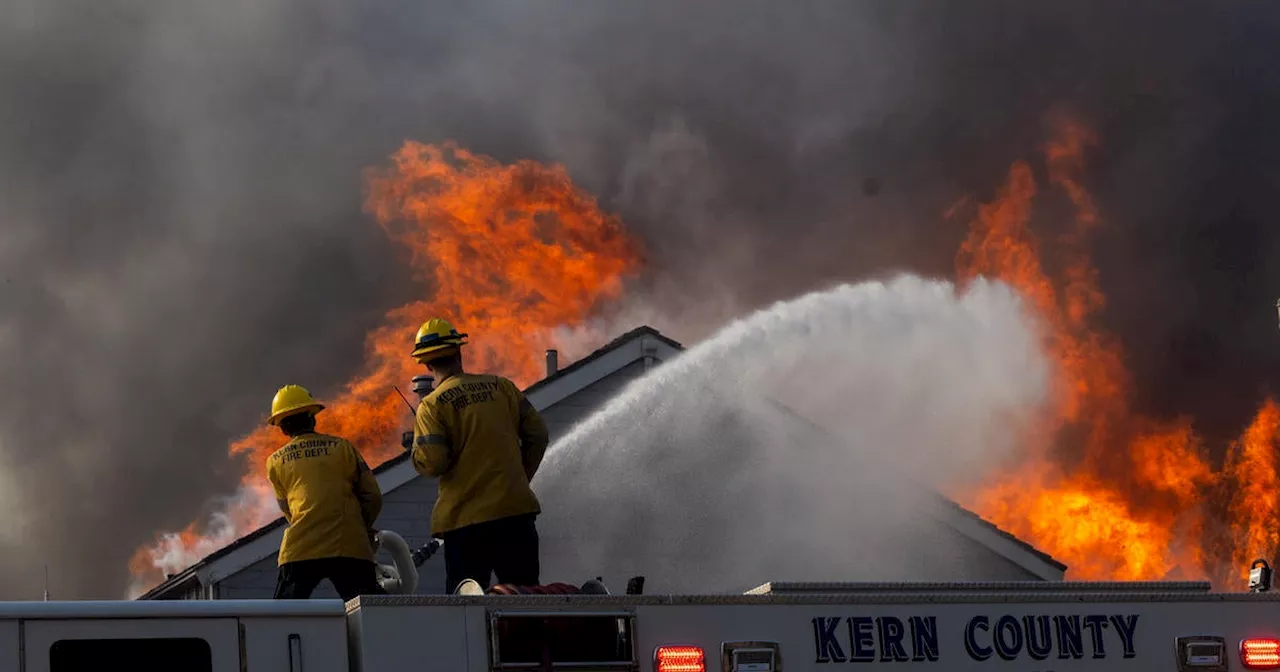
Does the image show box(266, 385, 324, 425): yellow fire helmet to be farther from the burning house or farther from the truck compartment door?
the burning house

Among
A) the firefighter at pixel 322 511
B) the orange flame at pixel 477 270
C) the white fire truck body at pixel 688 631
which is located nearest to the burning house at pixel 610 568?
the firefighter at pixel 322 511

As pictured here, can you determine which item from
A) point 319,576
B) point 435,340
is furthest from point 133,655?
point 435,340

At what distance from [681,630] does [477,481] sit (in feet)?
7.49

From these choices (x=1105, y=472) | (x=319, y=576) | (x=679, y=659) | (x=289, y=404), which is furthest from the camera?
(x=1105, y=472)

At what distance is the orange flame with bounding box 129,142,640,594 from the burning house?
580 inches

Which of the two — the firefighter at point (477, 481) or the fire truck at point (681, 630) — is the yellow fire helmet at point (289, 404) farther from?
the fire truck at point (681, 630)

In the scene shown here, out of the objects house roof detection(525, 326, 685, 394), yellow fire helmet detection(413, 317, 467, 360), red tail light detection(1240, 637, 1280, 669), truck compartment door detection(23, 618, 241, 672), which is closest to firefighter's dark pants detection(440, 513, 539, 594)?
yellow fire helmet detection(413, 317, 467, 360)

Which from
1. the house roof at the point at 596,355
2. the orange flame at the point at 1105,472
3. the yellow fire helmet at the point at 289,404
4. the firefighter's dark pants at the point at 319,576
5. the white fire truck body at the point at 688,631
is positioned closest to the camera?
the white fire truck body at the point at 688,631

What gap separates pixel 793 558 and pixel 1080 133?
22718 mm

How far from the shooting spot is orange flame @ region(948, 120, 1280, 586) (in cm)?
2838

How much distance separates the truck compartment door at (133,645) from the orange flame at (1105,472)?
71.3 ft

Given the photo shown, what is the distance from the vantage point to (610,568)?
59.6ft

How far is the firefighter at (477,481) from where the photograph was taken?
895cm

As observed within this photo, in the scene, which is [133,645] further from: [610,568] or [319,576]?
[610,568]
